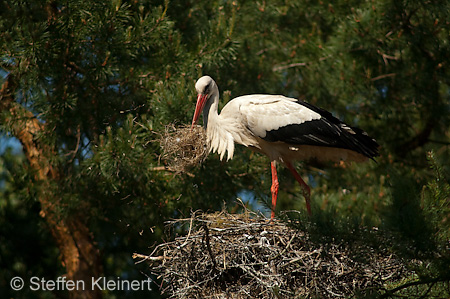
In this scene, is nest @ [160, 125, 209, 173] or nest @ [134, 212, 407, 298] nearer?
nest @ [134, 212, 407, 298]

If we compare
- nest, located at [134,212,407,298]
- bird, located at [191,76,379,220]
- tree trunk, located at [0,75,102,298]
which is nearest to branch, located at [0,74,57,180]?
tree trunk, located at [0,75,102,298]

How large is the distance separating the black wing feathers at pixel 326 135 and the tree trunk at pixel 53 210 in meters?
2.85

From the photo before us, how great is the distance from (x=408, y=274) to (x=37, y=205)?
20.9 feet

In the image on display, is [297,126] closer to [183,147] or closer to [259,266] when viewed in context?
[183,147]

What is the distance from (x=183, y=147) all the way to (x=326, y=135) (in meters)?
1.36

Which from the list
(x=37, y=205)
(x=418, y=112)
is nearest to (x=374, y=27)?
(x=418, y=112)

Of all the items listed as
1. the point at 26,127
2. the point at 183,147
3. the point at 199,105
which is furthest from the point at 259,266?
the point at 26,127

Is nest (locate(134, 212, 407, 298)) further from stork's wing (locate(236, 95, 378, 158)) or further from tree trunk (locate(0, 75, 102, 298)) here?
tree trunk (locate(0, 75, 102, 298))

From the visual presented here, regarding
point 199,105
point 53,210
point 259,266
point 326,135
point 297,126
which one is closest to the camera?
point 259,266

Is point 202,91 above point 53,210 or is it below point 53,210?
above

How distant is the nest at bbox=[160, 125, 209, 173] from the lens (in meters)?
5.53

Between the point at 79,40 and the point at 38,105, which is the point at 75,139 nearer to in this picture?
the point at 38,105

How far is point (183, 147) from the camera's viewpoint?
5562 mm

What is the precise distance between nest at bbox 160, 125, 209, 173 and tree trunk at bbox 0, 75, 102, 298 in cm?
187
